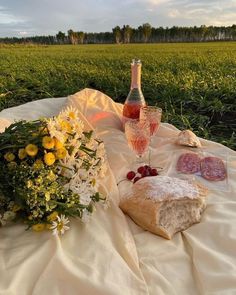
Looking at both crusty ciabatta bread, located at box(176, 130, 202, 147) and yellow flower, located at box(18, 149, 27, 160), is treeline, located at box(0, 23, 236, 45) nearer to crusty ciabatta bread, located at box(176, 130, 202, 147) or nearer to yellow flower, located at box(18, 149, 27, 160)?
crusty ciabatta bread, located at box(176, 130, 202, 147)

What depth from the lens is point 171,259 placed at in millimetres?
1460

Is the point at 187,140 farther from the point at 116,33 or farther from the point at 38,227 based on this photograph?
the point at 116,33

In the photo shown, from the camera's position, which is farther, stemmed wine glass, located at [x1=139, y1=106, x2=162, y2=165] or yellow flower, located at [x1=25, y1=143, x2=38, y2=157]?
stemmed wine glass, located at [x1=139, y1=106, x2=162, y2=165]

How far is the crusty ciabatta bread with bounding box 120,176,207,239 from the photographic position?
1.58 m

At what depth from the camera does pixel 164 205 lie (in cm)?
159

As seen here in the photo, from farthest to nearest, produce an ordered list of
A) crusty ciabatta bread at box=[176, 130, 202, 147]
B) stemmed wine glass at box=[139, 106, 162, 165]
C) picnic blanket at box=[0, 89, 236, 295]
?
crusty ciabatta bread at box=[176, 130, 202, 147]
stemmed wine glass at box=[139, 106, 162, 165]
picnic blanket at box=[0, 89, 236, 295]

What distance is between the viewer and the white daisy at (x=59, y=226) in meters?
1.42

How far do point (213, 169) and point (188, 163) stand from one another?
15 centimetres

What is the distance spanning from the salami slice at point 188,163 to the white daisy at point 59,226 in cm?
93

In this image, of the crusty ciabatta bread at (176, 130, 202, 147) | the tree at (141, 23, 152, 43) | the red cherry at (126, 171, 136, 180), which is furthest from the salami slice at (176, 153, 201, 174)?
the tree at (141, 23, 152, 43)

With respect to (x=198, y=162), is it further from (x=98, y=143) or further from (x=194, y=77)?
(x=194, y=77)

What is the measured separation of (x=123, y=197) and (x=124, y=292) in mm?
557

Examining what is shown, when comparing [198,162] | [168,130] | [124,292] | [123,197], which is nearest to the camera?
[124,292]

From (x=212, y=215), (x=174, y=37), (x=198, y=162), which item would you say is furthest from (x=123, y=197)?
(x=174, y=37)
